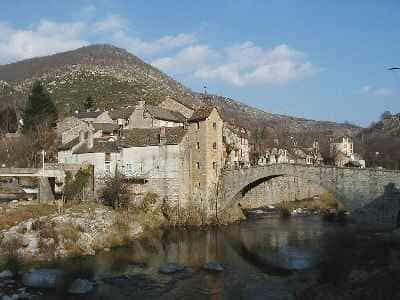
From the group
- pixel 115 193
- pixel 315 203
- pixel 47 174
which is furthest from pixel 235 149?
pixel 47 174

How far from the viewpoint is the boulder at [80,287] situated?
2733 centimetres

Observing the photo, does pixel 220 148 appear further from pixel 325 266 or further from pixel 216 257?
pixel 325 266

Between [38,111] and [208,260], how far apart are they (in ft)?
146

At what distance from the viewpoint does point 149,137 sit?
166 ft

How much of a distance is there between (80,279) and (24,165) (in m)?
36.7

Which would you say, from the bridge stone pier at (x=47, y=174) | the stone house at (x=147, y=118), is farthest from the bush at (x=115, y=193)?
the stone house at (x=147, y=118)

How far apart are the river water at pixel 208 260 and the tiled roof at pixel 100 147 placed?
11.7 m

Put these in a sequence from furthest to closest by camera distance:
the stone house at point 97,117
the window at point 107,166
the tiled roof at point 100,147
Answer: the stone house at point 97,117, the tiled roof at point 100,147, the window at point 107,166

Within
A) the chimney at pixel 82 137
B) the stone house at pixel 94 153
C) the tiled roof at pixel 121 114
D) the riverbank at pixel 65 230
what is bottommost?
the riverbank at pixel 65 230

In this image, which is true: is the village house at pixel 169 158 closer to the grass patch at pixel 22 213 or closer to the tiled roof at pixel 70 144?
the tiled roof at pixel 70 144

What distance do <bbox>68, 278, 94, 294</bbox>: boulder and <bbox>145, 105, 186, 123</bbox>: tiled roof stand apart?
35353mm

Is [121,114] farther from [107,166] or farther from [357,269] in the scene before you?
[357,269]

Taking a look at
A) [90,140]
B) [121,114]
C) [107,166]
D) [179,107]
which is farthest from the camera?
[179,107]

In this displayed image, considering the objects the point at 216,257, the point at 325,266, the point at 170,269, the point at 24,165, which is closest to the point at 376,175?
the point at 325,266
